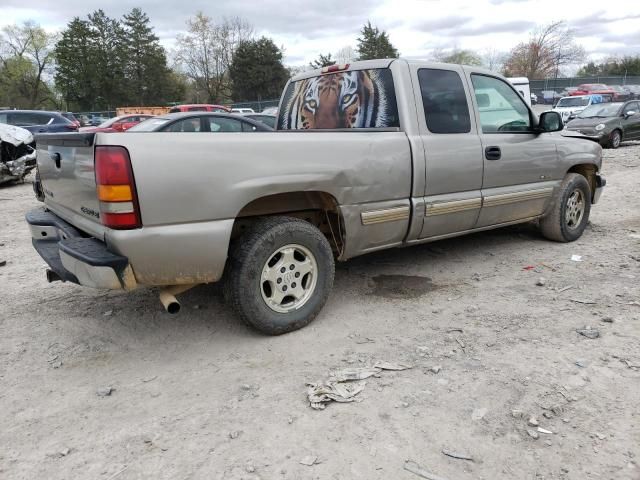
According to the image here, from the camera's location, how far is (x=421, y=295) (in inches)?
164

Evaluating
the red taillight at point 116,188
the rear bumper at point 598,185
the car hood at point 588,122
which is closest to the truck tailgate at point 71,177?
the red taillight at point 116,188

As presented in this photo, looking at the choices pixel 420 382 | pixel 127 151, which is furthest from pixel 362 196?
pixel 127 151

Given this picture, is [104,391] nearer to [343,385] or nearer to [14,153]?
[343,385]

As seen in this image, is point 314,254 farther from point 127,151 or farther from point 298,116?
point 298,116

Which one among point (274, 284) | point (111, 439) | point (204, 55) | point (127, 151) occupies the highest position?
point (204, 55)


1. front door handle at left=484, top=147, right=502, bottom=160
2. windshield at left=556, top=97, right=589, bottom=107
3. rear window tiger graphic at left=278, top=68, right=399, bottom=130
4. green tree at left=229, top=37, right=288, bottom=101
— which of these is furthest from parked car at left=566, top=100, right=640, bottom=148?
green tree at left=229, top=37, right=288, bottom=101

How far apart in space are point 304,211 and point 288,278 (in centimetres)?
57

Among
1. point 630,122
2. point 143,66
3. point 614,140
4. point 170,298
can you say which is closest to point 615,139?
point 614,140

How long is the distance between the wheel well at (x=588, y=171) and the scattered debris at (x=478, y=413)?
395cm

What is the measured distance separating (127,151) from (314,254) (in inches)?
55.3

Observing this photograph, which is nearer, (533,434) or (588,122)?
(533,434)

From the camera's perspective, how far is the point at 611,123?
15.6 meters

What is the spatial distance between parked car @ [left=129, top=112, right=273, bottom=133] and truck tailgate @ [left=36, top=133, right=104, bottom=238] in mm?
6773

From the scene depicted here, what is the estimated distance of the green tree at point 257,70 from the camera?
2127 inches
